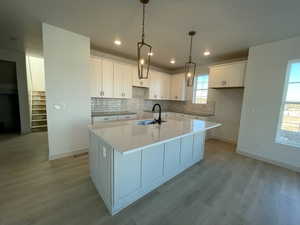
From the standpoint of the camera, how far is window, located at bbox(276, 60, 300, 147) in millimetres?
2695

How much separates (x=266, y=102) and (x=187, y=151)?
2263mm

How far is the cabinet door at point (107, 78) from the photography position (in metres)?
3.58

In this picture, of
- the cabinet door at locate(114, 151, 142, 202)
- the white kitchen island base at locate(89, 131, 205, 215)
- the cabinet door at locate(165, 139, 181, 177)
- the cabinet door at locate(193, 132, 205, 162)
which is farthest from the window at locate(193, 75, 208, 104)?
the cabinet door at locate(114, 151, 142, 202)

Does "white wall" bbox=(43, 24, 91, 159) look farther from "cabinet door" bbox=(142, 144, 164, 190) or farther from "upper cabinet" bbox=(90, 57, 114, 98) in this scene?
"cabinet door" bbox=(142, 144, 164, 190)

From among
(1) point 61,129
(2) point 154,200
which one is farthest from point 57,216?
(1) point 61,129

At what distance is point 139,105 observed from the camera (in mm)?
5051

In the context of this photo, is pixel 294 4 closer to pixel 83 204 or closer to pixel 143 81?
pixel 143 81

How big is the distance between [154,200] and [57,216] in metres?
1.18

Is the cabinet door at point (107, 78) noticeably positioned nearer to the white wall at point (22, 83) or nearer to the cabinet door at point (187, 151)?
the cabinet door at point (187, 151)

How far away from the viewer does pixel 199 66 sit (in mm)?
4953

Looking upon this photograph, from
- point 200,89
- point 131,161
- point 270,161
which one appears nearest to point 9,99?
point 131,161

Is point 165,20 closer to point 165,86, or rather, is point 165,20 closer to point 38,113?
point 165,86

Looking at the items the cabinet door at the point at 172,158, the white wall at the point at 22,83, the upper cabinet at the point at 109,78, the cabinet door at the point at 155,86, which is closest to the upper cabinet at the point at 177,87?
the cabinet door at the point at 155,86

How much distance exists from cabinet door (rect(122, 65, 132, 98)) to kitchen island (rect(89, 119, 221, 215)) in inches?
91.9
